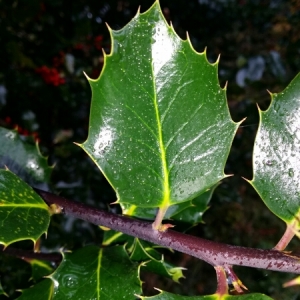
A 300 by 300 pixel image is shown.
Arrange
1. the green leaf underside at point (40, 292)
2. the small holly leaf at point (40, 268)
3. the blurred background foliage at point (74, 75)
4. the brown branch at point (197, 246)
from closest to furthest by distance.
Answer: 1. the brown branch at point (197, 246)
2. the green leaf underside at point (40, 292)
3. the small holly leaf at point (40, 268)
4. the blurred background foliage at point (74, 75)

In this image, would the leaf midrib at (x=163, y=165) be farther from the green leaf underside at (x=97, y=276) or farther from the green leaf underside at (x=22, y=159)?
the green leaf underside at (x=22, y=159)

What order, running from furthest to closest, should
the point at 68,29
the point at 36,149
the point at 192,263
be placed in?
the point at 192,263 → the point at 68,29 → the point at 36,149

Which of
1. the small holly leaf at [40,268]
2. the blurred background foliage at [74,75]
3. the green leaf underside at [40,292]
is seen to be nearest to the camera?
the green leaf underside at [40,292]

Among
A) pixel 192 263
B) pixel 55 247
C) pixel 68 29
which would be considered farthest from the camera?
pixel 192 263

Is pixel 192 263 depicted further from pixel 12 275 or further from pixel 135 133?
pixel 135 133

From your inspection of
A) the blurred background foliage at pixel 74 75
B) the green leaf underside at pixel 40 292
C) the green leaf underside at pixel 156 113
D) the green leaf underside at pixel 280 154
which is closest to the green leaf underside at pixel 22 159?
the blurred background foliage at pixel 74 75

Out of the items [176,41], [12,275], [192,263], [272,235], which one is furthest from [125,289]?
[272,235]

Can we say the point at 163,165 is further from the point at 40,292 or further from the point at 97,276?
the point at 40,292

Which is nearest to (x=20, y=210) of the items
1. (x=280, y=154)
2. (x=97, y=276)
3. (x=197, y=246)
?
(x=97, y=276)
